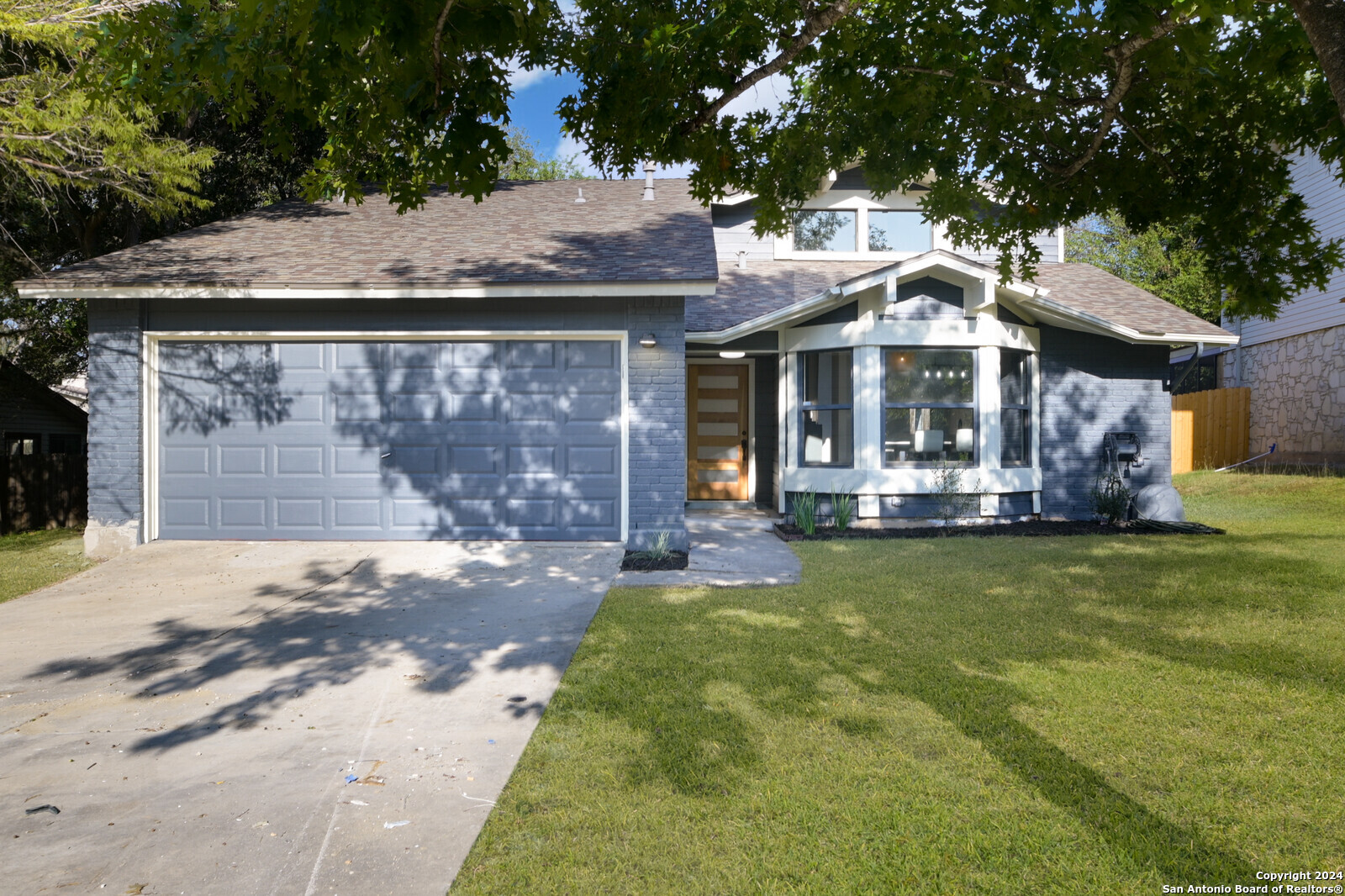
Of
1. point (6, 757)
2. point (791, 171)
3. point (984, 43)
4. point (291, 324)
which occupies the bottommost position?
point (6, 757)

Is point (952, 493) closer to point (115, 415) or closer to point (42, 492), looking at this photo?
point (115, 415)

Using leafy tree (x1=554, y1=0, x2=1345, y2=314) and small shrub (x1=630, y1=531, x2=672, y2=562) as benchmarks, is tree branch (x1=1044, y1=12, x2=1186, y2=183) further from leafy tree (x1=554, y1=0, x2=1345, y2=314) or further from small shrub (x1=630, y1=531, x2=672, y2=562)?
small shrub (x1=630, y1=531, x2=672, y2=562)

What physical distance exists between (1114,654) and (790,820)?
3247 mm

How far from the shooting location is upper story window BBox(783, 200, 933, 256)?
14.0 m

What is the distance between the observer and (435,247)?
1073 centimetres

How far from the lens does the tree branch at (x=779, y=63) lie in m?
4.89

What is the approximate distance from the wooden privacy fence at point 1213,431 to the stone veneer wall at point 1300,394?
273 millimetres

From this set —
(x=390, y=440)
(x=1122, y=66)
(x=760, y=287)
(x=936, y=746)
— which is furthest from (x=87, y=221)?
(x=936, y=746)

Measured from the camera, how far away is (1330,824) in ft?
10.5

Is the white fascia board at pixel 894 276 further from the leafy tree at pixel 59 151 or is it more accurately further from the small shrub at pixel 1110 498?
the leafy tree at pixel 59 151

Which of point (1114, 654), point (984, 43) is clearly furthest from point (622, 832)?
point (984, 43)

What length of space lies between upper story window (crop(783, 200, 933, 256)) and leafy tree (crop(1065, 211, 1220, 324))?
15218 mm

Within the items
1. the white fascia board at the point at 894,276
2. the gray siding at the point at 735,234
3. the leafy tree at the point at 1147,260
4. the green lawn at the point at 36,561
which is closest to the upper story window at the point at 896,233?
the gray siding at the point at 735,234

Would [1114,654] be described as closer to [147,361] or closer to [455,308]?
[455,308]
